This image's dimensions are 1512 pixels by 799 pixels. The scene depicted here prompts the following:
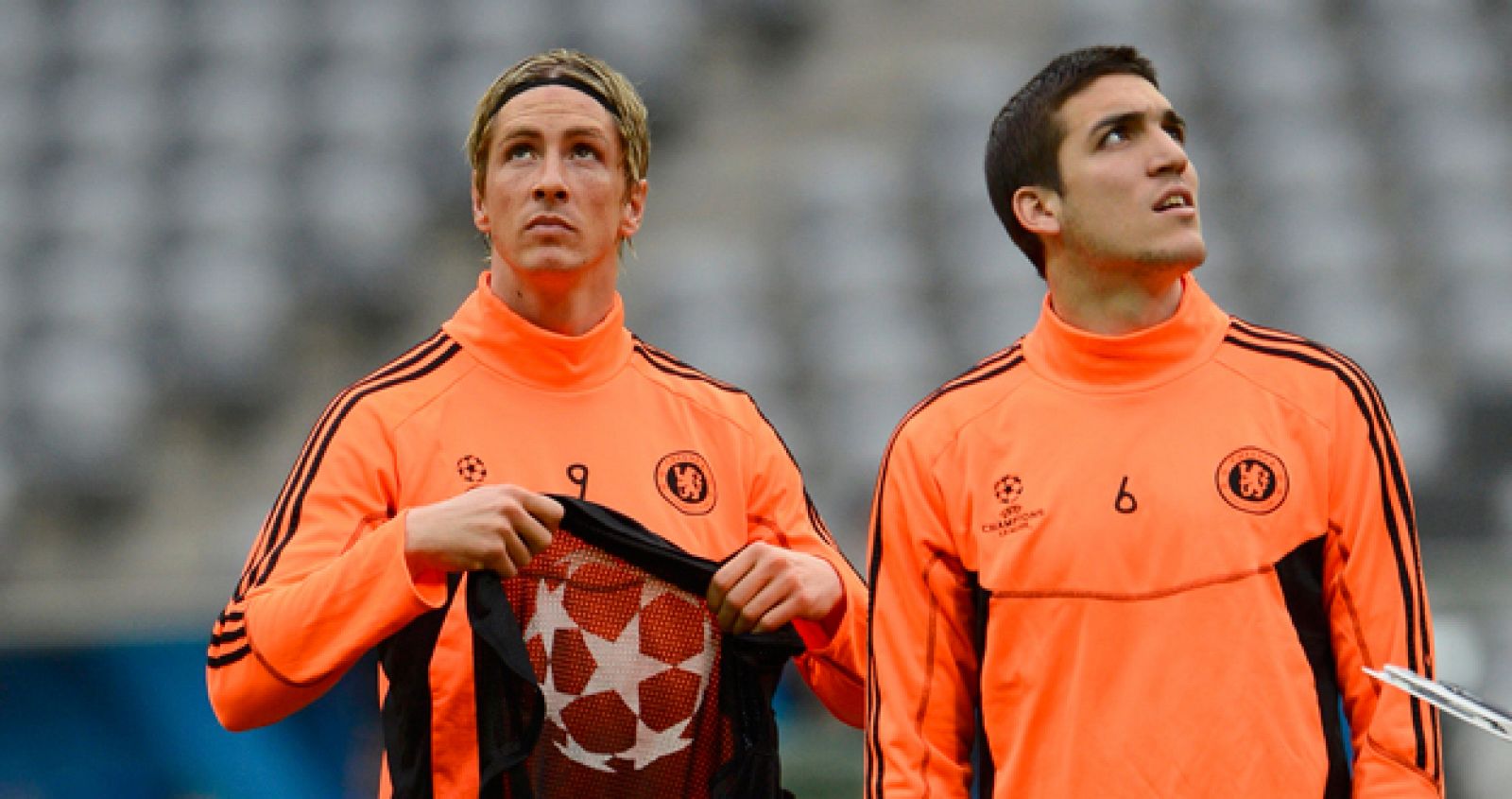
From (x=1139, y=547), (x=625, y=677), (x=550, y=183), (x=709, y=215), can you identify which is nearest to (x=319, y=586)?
(x=625, y=677)

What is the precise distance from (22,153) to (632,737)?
7517 mm

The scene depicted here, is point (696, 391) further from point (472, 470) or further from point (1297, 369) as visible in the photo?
point (1297, 369)

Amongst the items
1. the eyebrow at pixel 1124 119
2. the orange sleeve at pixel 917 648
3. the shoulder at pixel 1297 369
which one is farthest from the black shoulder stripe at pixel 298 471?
the shoulder at pixel 1297 369

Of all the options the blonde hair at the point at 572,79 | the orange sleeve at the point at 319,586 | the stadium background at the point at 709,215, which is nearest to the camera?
the orange sleeve at the point at 319,586

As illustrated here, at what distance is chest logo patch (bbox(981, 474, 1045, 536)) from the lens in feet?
9.00

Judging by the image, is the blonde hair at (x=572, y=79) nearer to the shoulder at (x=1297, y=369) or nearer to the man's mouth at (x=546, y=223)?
the man's mouth at (x=546, y=223)

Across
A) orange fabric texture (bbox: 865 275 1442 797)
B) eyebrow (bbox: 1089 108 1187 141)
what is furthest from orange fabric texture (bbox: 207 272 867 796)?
eyebrow (bbox: 1089 108 1187 141)

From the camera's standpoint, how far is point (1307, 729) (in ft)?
8.46

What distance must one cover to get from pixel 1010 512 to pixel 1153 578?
9.3 inches

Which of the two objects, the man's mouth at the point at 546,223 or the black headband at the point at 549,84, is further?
the black headband at the point at 549,84

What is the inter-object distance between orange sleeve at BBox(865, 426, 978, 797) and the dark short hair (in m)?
0.50

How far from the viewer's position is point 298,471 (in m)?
2.88

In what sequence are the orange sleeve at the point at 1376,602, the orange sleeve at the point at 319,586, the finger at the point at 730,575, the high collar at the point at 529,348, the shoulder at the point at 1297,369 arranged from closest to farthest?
the orange sleeve at the point at 1376,602 → the orange sleeve at the point at 319,586 → the shoulder at the point at 1297,369 → the finger at the point at 730,575 → the high collar at the point at 529,348

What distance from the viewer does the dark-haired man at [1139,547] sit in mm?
2584
